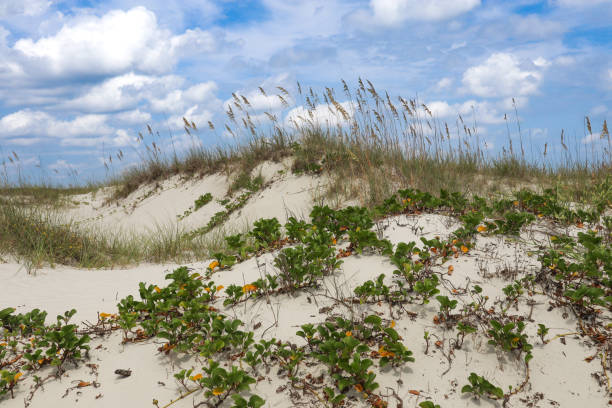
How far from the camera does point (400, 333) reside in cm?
289

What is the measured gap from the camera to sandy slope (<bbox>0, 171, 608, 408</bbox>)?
2.47m

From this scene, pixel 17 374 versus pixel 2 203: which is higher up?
pixel 2 203

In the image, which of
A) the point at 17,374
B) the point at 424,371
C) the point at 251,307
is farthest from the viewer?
the point at 251,307

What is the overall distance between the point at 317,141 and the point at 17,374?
26.4ft

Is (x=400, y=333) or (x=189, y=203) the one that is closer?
(x=400, y=333)

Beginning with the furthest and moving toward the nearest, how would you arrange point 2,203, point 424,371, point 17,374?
point 2,203 → point 17,374 → point 424,371

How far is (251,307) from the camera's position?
11.1 ft

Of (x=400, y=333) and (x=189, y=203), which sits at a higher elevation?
(x=189, y=203)

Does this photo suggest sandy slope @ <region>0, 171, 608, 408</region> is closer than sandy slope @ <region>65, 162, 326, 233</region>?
Yes

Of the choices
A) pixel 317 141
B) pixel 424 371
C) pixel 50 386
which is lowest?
pixel 424 371

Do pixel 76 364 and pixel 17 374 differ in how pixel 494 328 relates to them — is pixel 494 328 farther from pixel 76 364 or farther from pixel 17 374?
pixel 17 374

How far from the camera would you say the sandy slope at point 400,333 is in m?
2.47

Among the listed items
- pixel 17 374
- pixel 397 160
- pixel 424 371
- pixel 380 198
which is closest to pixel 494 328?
pixel 424 371

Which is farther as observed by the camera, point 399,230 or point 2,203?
point 2,203
